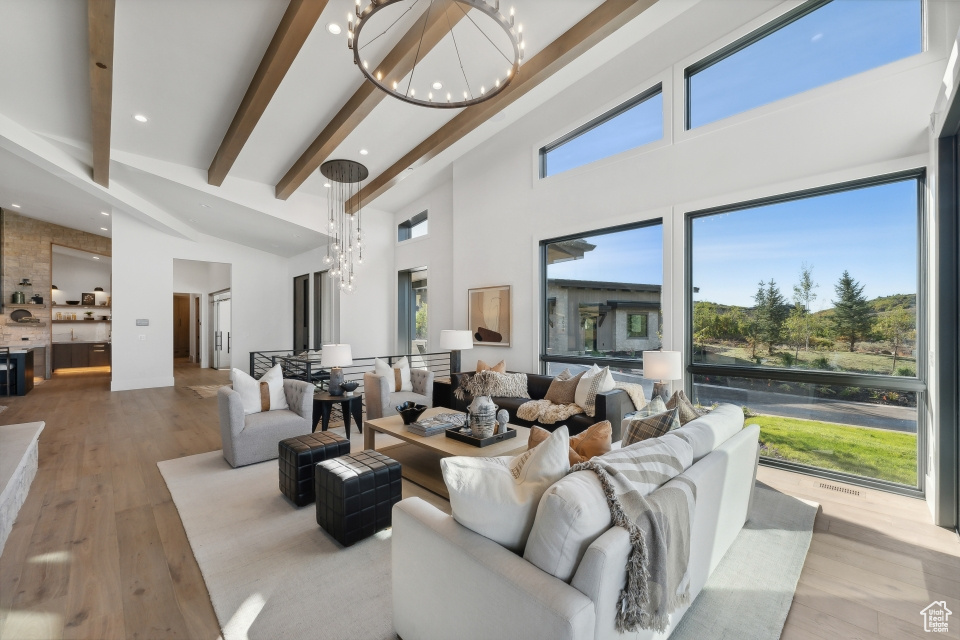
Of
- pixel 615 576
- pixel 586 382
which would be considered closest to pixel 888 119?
pixel 586 382

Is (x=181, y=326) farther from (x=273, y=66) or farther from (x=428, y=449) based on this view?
(x=428, y=449)

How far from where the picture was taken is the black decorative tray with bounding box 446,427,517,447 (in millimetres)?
3129

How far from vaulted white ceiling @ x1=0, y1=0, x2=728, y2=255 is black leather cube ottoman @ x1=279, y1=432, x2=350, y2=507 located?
326cm

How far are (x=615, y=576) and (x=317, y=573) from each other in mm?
1673

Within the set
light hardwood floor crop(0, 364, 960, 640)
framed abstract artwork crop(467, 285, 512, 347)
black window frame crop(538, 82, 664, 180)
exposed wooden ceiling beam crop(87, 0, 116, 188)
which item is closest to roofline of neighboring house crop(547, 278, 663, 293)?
framed abstract artwork crop(467, 285, 512, 347)

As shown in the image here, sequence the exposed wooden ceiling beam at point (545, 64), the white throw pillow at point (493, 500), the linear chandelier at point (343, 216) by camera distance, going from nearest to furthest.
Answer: the white throw pillow at point (493, 500), the exposed wooden ceiling beam at point (545, 64), the linear chandelier at point (343, 216)

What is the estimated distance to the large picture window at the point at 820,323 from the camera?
315 cm

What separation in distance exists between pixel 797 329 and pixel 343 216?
7.15m

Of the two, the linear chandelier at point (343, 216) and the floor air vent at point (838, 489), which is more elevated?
the linear chandelier at point (343, 216)

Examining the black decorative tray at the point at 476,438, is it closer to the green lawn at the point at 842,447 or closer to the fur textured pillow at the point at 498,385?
the fur textured pillow at the point at 498,385

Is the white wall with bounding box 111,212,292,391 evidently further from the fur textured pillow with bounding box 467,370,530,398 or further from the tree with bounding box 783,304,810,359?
the tree with bounding box 783,304,810,359

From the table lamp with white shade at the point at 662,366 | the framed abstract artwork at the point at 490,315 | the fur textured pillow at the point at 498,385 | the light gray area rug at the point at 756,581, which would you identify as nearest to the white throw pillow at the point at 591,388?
the table lamp with white shade at the point at 662,366

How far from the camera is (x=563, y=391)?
457 cm

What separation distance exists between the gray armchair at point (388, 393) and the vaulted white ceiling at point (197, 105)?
3148 millimetres
